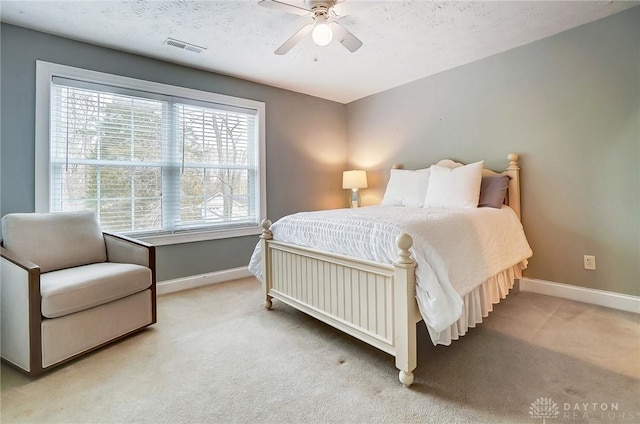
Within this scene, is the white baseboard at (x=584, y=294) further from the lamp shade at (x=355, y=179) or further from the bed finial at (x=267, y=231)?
the bed finial at (x=267, y=231)

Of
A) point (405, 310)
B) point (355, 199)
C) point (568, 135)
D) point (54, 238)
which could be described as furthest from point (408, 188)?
point (54, 238)

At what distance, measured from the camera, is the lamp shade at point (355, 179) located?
13.6 ft

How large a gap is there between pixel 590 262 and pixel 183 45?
4.03 m

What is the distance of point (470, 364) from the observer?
1.73 meters

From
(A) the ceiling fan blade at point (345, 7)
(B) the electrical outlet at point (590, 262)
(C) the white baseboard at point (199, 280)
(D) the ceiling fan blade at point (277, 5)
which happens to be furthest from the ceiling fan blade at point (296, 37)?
(B) the electrical outlet at point (590, 262)

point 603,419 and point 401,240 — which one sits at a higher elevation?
point 401,240

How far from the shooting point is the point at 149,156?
116 inches

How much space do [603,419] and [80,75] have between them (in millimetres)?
4054

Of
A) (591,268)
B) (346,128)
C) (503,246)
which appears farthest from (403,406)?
(346,128)

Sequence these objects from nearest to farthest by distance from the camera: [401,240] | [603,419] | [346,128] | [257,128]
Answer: [603,419], [401,240], [257,128], [346,128]

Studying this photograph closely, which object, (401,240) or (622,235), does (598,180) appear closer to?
(622,235)

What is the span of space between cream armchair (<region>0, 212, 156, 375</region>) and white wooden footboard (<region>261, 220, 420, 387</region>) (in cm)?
95

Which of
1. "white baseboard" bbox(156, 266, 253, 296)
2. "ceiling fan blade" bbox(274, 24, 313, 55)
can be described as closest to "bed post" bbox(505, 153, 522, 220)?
"ceiling fan blade" bbox(274, 24, 313, 55)

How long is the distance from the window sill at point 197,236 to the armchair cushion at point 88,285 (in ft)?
2.42
